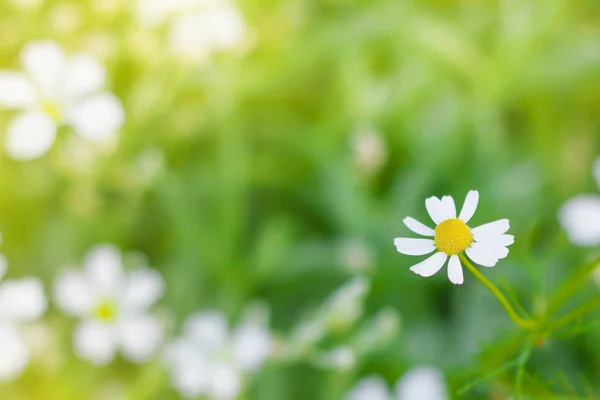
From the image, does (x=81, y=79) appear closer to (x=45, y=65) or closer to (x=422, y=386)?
(x=45, y=65)

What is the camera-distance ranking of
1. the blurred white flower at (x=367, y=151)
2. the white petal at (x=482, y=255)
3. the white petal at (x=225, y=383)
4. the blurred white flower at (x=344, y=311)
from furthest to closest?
the blurred white flower at (x=367, y=151), the white petal at (x=225, y=383), the blurred white flower at (x=344, y=311), the white petal at (x=482, y=255)

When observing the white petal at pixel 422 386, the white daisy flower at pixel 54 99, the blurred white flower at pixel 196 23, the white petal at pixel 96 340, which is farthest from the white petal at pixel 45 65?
the white petal at pixel 422 386

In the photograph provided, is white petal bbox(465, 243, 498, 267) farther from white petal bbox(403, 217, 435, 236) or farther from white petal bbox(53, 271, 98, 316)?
white petal bbox(53, 271, 98, 316)

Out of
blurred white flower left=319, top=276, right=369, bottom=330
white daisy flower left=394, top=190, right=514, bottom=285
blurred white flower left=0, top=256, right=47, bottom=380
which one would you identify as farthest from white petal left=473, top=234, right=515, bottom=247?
blurred white flower left=0, top=256, right=47, bottom=380

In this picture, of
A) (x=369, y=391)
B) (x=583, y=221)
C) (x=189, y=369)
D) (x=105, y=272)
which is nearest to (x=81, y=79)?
(x=105, y=272)

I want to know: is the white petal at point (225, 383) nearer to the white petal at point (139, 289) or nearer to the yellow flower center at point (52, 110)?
the white petal at point (139, 289)
